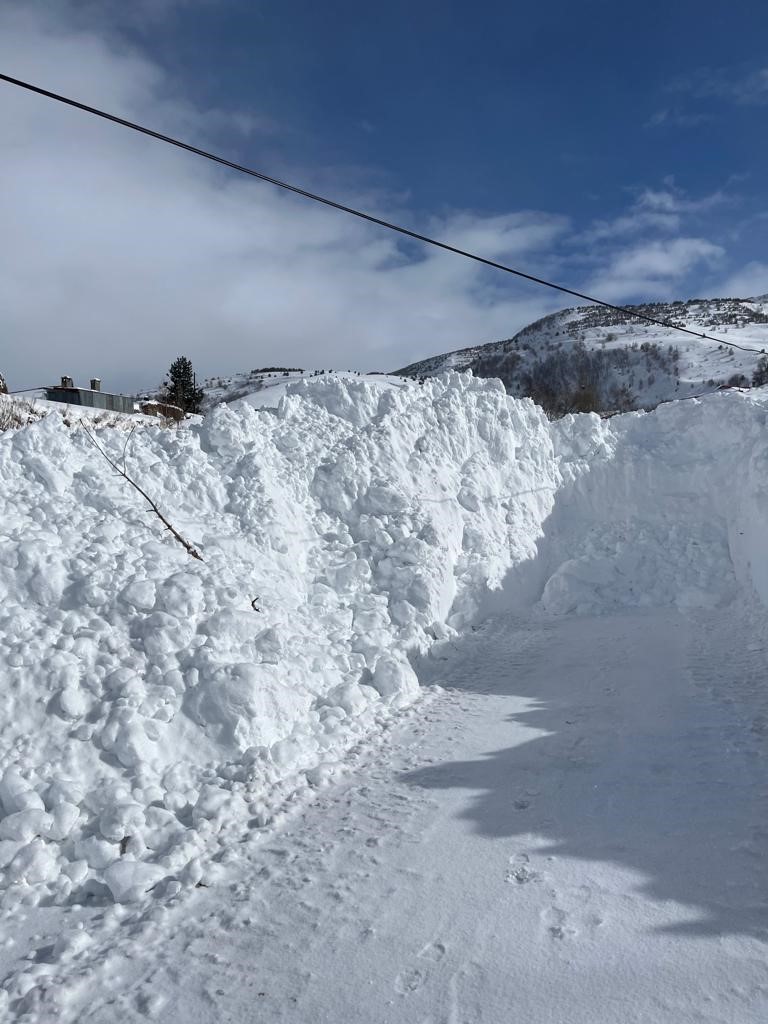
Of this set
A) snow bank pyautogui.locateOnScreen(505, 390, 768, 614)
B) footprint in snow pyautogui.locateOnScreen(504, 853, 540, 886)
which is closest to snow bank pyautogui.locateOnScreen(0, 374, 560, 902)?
snow bank pyautogui.locateOnScreen(505, 390, 768, 614)

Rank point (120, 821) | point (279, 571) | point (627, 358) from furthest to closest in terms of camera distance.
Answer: point (627, 358)
point (279, 571)
point (120, 821)

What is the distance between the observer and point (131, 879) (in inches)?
182

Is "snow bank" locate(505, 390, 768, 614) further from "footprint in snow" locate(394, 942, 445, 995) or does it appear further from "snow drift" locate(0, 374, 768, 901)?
"footprint in snow" locate(394, 942, 445, 995)

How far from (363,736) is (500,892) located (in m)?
2.71

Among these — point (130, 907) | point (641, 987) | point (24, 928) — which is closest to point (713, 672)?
point (641, 987)

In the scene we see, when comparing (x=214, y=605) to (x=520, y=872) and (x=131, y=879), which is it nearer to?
(x=131, y=879)

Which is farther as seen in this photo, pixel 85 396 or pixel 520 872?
pixel 85 396

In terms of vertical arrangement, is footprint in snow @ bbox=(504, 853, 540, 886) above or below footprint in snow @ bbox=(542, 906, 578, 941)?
above

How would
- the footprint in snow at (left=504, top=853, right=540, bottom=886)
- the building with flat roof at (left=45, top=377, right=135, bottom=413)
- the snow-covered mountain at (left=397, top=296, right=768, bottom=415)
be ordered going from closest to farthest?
the footprint in snow at (left=504, top=853, right=540, bottom=886), the building with flat roof at (left=45, top=377, right=135, bottom=413), the snow-covered mountain at (left=397, top=296, right=768, bottom=415)

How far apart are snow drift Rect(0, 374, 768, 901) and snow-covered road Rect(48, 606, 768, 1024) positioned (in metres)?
0.59

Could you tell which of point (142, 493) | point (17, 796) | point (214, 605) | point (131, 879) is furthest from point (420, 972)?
point (142, 493)

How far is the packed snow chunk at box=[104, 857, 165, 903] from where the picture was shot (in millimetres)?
4562

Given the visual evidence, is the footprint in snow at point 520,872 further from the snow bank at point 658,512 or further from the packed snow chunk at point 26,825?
the snow bank at point 658,512

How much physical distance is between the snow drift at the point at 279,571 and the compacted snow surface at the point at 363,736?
39 millimetres
